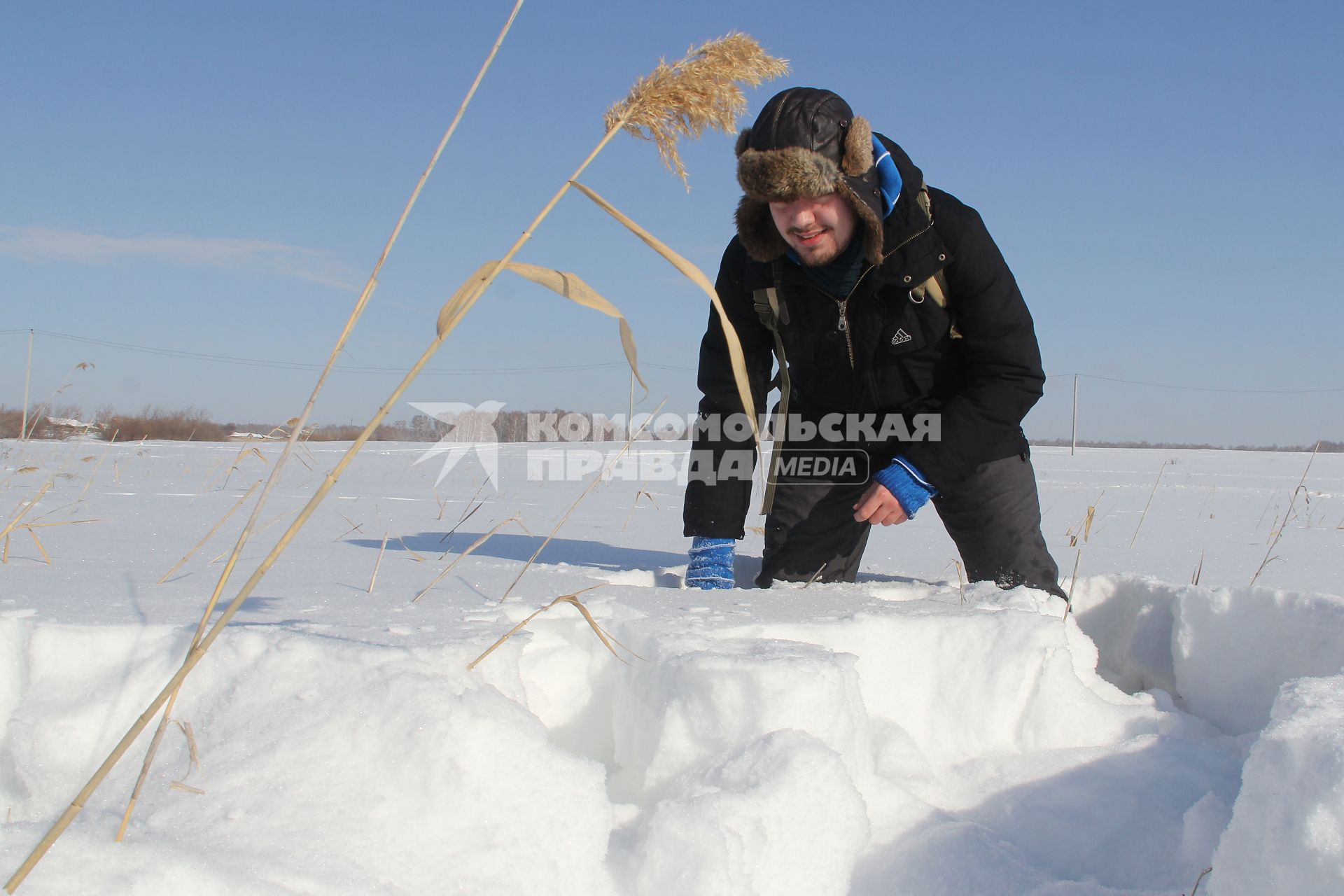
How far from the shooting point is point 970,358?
85.9 inches

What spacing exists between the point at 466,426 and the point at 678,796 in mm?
14738

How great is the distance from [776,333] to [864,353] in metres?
0.26

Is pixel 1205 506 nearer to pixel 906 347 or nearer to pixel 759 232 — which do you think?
pixel 906 347

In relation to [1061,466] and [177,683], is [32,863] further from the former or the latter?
[1061,466]

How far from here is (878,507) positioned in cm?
207

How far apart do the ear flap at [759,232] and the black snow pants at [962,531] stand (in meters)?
0.79

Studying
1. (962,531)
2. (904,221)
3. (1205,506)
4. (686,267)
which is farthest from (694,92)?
(1205,506)

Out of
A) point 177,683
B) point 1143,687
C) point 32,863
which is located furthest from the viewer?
point 1143,687

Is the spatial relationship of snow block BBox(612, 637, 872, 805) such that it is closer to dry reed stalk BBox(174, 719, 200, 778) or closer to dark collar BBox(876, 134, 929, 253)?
dry reed stalk BBox(174, 719, 200, 778)

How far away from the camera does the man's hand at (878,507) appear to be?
2.06 meters

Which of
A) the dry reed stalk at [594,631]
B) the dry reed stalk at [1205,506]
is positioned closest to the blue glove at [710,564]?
the dry reed stalk at [594,631]

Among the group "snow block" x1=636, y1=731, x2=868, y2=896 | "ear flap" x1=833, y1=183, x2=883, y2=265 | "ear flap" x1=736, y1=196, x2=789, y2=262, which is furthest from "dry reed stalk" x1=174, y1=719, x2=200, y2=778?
"ear flap" x1=736, y1=196, x2=789, y2=262

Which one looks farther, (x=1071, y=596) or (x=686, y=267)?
(x=1071, y=596)

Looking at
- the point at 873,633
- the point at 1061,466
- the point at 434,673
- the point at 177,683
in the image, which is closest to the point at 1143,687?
the point at 873,633
